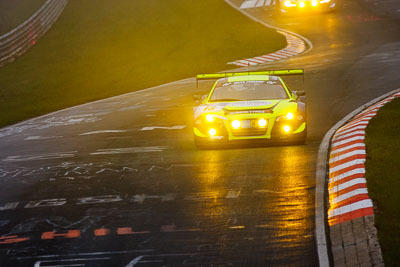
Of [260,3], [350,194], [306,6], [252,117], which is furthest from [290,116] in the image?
[260,3]

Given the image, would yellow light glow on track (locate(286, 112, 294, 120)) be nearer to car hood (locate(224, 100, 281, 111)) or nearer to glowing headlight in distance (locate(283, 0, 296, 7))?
car hood (locate(224, 100, 281, 111))

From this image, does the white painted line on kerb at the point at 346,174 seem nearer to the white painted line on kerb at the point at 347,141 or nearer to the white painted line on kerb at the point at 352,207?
the white painted line on kerb at the point at 352,207

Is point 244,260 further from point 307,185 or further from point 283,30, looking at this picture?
point 283,30

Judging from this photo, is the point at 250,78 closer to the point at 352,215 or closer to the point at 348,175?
the point at 348,175

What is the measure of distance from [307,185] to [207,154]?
3.85 meters

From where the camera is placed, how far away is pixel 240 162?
1533 centimetres

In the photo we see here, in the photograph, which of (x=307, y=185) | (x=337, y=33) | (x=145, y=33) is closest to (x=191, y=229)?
(x=307, y=185)

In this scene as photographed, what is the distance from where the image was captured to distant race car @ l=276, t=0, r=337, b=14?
4884 cm

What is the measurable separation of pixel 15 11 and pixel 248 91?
40493mm

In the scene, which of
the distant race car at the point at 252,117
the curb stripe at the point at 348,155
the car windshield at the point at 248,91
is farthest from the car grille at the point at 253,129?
the curb stripe at the point at 348,155

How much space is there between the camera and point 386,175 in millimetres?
12688

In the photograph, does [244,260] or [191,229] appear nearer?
[244,260]

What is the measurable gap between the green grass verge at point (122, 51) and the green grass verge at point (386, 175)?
12.9 m

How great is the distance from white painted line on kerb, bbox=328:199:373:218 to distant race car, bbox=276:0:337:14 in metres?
38.5
